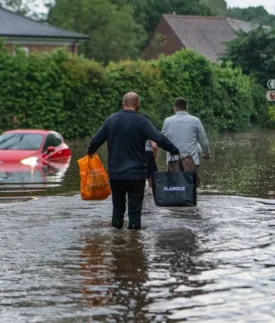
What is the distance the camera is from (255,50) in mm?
56594

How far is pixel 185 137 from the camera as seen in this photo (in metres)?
14.4

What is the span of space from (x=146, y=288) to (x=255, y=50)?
4890cm

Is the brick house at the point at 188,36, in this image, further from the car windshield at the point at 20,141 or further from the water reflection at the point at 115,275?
the water reflection at the point at 115,275

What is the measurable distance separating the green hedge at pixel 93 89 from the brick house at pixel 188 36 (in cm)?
2802

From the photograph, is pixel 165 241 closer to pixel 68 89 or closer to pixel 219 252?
pixel 219 252

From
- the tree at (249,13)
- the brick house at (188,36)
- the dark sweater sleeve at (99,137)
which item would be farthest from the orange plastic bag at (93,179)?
the tree at (249,13)

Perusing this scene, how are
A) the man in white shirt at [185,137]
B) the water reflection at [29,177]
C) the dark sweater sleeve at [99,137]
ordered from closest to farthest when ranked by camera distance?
the dark sweater sleeve at [99,137] < the man in white shirt at [185,137] < the water reflection at [29,177]

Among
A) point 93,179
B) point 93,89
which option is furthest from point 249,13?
point 93,179

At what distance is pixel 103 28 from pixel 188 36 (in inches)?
445

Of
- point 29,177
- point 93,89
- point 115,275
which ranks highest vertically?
point 93,89

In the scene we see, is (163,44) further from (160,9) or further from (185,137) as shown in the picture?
(185,137)

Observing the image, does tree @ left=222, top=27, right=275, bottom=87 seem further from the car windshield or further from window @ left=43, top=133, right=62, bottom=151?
the car windshield

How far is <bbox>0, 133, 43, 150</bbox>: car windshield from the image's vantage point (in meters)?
25.1

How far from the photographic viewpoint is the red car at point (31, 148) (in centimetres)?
2417
